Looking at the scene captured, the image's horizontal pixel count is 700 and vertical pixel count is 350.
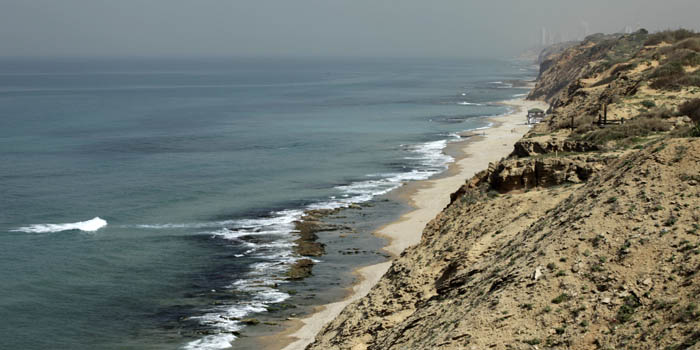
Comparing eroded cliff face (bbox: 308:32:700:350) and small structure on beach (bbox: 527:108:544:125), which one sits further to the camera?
small structure on beach (bbox: 527:108:544:125)

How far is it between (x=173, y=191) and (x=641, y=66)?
115 ft

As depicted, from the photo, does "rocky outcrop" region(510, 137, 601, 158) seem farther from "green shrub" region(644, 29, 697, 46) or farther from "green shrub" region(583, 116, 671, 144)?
"green shrub" region(644, 29, 697, 46)

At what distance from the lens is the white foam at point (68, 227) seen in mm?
46000

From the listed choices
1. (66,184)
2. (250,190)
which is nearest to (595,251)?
(250,190)

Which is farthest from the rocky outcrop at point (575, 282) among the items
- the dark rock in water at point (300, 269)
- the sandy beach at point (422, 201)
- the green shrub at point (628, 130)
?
the dark rock in water at point (300, 269)

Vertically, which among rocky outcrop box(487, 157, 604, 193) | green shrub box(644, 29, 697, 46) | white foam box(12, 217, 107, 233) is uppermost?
green shrub box(644, 29, 697, 46)

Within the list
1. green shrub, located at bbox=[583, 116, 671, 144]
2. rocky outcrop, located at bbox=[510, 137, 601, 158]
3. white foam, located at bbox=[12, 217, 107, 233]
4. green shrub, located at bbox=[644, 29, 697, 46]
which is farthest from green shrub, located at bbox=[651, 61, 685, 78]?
white foam, located at bbox=[12, 217, 107, 233]

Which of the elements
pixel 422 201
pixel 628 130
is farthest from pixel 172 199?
pixel 628 130

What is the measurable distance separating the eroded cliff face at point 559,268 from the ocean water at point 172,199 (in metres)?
10.1

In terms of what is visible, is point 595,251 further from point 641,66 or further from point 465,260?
point 641,66

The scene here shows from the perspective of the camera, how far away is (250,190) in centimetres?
5784

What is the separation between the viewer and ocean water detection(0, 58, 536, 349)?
32.5 meters

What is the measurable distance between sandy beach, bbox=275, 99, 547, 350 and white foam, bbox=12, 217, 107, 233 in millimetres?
17729

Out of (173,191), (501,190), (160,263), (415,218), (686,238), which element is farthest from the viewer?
(173,191)
